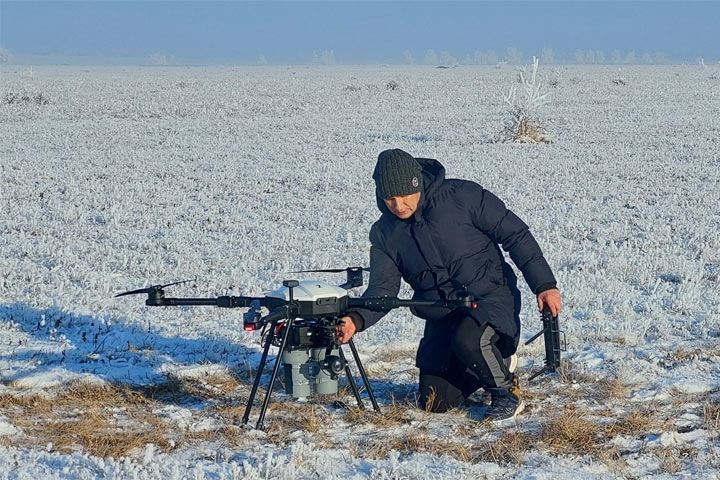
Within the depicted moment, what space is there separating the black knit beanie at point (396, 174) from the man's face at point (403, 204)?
0.17 ft

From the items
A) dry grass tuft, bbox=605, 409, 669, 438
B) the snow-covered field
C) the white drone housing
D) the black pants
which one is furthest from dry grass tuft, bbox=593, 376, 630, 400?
the white drone housing

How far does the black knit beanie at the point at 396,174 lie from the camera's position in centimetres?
470

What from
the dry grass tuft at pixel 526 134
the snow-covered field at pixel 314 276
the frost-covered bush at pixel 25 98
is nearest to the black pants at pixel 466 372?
the snow-covered field at pixel 314 276

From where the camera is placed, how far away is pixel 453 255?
5.07m

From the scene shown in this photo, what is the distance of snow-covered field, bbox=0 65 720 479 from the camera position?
4480 mm

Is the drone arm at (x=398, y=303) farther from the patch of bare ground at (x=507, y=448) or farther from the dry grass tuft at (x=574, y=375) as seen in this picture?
the dry grass tuft at (x=574, y=375)

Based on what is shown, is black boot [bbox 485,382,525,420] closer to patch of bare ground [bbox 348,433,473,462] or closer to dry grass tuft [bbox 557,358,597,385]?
patch of bare ground [bbox 348,433,473,462]

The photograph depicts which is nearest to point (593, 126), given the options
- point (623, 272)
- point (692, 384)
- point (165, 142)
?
point (165, 142)

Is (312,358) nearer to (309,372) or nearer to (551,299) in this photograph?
(309,372)

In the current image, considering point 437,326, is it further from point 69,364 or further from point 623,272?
point 623,272

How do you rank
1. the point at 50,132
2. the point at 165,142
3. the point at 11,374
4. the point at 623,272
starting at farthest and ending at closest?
1. the point at 50,132
2. the point at 165,142
3. the point at 623,272
4. the point at 11,374

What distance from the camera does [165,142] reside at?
2245 centimetres

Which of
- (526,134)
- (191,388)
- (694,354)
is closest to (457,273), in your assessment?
(191,388)

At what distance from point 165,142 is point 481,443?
1889cm
